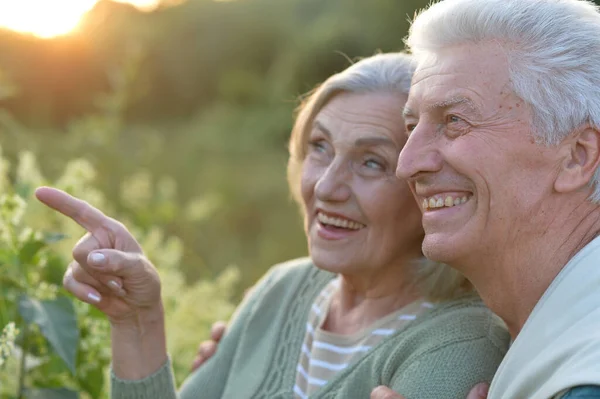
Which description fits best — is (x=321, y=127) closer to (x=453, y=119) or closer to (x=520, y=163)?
(x=453, y=119)

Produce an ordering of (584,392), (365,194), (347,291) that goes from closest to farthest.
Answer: (584,392) < (365,194) < (347,291)

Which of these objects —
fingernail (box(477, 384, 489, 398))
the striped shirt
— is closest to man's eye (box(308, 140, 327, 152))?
the striped shirt

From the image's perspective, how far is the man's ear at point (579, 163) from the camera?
171 centimetres

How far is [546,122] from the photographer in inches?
67.2

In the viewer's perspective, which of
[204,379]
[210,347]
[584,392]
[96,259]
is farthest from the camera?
[210,347]

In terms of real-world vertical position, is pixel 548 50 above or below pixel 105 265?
above

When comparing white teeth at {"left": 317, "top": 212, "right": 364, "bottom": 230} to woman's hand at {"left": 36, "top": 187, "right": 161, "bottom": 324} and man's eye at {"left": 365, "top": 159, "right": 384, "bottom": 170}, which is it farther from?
woman's hand at {"left": 36, "top": 187, "right": 161, "bottom": 324}

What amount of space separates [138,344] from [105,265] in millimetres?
383

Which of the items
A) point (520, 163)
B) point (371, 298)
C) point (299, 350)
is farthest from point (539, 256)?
point (299, 350)

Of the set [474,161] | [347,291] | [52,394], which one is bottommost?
[52,394]

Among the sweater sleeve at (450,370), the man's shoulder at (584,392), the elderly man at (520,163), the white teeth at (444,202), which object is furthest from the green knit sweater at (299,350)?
the man's shoulder at (584,392)

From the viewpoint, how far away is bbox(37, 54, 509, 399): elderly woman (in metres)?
2.12

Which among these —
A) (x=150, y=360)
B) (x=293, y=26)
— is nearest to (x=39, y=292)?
(x=150, y=360)

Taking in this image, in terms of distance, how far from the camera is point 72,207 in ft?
7.00
